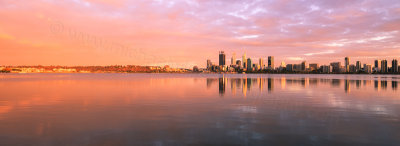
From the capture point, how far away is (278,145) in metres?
12.6

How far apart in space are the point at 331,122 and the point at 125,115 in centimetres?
1602

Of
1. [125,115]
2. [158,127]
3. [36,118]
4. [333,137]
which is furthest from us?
[125,115]

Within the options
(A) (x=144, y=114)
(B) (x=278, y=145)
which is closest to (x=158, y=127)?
(A) (x=144, y=114)

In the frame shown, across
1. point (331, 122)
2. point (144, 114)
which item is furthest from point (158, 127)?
point (331, 122)

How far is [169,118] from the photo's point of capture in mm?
19719

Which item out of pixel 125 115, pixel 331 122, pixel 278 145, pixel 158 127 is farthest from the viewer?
pixel 125 115

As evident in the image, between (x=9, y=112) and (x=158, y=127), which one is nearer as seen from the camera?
(x=158, y=127)

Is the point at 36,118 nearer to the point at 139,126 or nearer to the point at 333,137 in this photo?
the point at 139,126

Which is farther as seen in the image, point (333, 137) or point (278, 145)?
point (333, 137)

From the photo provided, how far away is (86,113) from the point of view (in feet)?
71.8

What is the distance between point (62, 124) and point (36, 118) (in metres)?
3.93

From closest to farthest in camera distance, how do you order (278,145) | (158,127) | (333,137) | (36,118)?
(278,145), (333,137), (158,127), (36,118)

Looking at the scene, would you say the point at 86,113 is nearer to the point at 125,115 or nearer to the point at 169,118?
the point at 125,115

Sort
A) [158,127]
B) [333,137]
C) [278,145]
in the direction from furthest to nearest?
[158,127], [333,137], [278,145]
